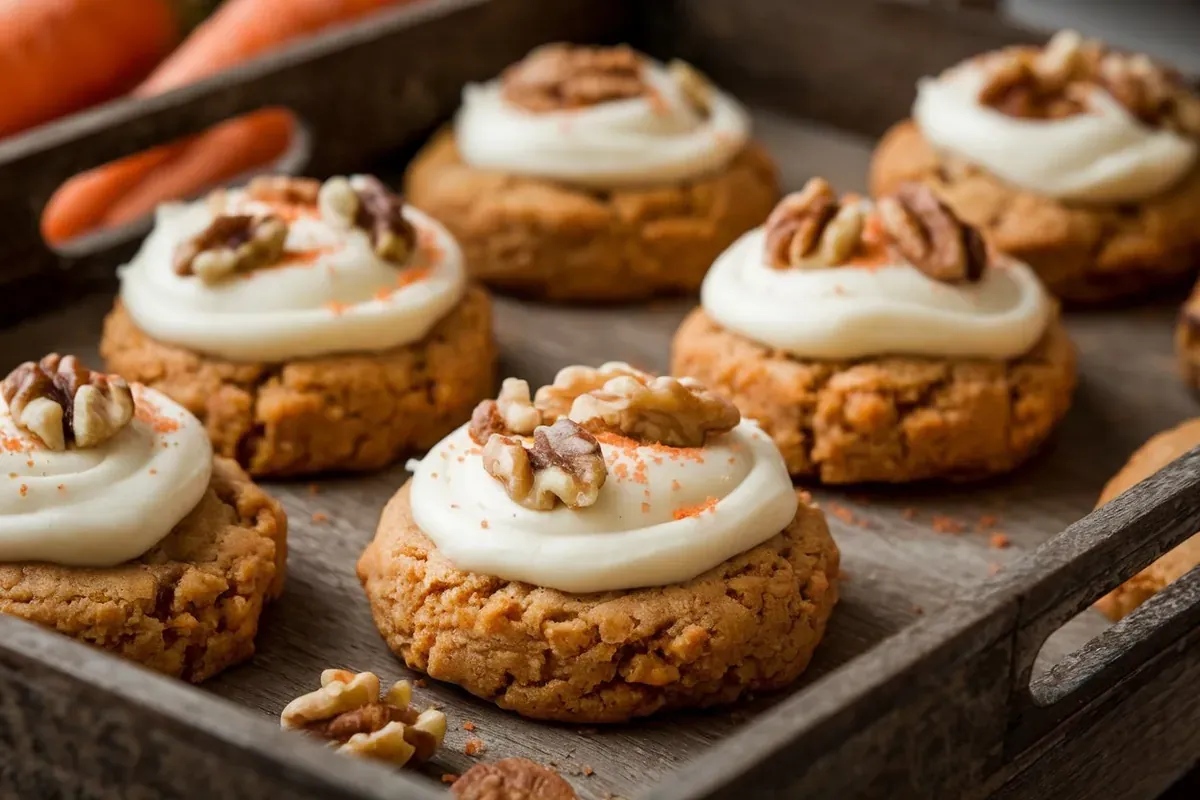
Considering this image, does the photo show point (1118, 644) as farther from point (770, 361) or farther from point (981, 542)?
point (770, 361)

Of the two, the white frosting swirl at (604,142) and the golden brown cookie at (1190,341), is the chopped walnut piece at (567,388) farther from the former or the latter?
the golden brown cookie at (1190,341)

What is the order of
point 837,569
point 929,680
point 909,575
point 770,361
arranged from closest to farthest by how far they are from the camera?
point 929,680 < point 837,569 < point 909,575 < point 770,361

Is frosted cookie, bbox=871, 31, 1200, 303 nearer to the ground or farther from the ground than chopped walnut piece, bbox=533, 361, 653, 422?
nearer to the ground

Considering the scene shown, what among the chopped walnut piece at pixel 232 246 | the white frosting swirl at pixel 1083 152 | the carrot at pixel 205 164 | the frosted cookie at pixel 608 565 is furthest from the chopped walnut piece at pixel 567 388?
the carrot at pixel 205 164

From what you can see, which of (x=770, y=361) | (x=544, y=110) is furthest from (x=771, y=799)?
(x=544, y=110)

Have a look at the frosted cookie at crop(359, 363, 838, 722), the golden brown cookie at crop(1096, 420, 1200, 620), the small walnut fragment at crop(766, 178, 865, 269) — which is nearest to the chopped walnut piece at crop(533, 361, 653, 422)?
the frosted cookie at crop(359, 363, 838, 722)

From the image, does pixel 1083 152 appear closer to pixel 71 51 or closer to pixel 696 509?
pixel 696 509

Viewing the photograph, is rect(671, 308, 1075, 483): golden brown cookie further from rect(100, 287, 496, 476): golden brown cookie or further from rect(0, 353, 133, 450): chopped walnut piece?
rect(0, 353, 133, 450): chopped walnut piece
